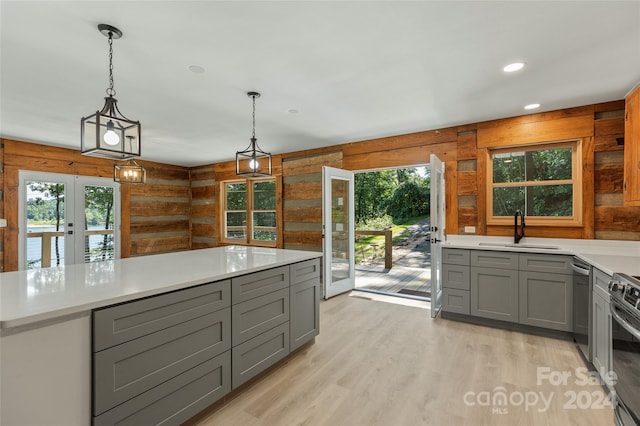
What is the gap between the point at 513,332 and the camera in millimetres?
3203

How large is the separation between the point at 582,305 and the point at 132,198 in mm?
7073

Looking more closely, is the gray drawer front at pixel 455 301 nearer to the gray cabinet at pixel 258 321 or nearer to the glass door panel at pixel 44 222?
the gray cabinet at pixel 258 321

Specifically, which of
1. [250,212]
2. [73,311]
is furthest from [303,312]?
[250,212]

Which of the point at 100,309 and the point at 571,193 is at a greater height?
the point at 571,193

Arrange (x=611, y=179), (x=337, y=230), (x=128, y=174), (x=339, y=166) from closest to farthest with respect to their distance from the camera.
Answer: (x=611, y=179), (x=128, y=174), (x=337, y=230), (x=339, y=166)

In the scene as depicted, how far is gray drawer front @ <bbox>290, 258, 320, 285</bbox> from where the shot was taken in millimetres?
2604

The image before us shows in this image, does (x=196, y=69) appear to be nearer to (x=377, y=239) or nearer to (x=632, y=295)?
(x=632, y=295)

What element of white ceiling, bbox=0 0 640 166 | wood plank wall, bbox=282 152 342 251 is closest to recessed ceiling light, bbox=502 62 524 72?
white ceiling, bbox=0 0 640 166

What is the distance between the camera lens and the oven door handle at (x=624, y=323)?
1.54 meters

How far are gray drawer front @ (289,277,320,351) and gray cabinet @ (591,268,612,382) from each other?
214 cm

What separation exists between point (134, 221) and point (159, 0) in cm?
549

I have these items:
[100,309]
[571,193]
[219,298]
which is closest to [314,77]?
[219,298]

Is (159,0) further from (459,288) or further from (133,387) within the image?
(459,288)

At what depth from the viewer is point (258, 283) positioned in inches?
87.8
